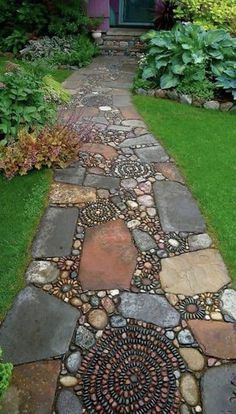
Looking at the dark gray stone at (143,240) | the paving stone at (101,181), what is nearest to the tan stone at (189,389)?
the dark gray stone at (143,240)

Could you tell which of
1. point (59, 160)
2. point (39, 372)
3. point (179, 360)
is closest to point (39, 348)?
point (39, 372)

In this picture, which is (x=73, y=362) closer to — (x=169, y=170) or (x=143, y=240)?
(x=143, y=240)

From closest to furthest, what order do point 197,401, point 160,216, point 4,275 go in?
point 197,401 → point 4,275 → point 160,216

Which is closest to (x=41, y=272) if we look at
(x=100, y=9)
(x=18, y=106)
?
(x=18, y=106)

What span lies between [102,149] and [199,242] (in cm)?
186

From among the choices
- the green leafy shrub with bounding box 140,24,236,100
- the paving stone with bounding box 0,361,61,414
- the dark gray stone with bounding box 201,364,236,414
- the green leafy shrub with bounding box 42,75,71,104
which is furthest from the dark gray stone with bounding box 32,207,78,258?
the green leafy shrub with bounding box 140,24,236,100

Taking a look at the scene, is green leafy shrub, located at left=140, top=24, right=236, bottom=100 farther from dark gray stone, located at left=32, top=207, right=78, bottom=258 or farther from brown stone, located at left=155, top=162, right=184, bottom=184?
dark gray stone, located at left=32, top=207, right=78, bottom=258

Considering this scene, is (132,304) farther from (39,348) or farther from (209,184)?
(209,184)

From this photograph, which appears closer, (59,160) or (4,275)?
(4,275)

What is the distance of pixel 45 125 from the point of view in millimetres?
4305

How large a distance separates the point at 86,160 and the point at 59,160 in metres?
0.32

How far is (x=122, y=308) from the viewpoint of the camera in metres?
2.49

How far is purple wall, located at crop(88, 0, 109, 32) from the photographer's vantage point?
8581 mm

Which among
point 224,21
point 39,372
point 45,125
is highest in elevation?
point 224,21
